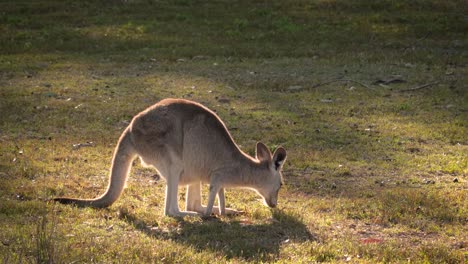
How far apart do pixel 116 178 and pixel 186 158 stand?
0.69 meters

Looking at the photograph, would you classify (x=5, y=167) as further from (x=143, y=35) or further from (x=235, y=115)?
(x=143, y=35)

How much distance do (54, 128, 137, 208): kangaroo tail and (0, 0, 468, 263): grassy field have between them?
114 mm

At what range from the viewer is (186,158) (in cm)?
727

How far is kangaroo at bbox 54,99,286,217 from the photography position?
7203mm

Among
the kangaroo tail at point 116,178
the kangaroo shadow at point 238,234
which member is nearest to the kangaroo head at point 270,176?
the kangaroo shadow at point 238,234

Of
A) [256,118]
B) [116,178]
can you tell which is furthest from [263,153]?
[256,118]

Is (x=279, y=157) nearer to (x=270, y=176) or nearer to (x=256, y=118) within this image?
(x=270, y=176)

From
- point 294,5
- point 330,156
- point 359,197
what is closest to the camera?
point 359,197

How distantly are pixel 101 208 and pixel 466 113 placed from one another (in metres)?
6.92

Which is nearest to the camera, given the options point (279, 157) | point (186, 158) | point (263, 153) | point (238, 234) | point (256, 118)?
point (238, 234)

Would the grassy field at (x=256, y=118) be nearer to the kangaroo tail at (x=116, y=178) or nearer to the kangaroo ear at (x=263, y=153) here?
the kangaroo tail at (x=116, y=178)

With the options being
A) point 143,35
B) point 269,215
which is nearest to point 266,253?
point 269,215

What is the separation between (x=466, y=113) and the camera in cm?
1202

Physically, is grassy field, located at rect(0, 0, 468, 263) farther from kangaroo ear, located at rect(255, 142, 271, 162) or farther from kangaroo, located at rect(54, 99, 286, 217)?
kangaroo ear, located at rect(255, 142, 271, 162)
